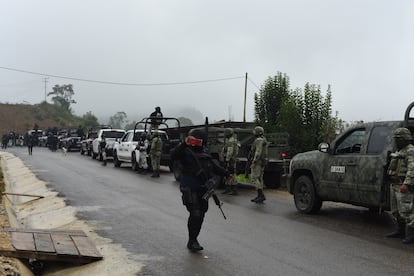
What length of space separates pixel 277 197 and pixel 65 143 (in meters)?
30.4

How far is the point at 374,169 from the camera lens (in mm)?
8219

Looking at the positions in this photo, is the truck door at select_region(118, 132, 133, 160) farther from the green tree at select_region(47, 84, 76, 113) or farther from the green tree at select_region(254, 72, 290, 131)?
the green tree at select_region(47, 84, 76, 113)

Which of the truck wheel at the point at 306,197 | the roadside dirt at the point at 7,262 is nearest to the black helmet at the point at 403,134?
the truck wheel at the point at 306,197

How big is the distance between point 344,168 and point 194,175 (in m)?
3.55

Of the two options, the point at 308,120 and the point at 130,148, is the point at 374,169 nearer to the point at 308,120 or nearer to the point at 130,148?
the point at 308,120

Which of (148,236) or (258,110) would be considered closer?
(148,236)

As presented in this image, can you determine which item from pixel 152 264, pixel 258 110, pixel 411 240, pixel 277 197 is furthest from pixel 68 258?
pixel 258 110

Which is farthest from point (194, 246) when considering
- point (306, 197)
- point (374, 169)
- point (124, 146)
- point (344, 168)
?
point (124, 146)

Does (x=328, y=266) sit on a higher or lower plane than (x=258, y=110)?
lower

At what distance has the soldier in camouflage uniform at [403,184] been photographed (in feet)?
23.7

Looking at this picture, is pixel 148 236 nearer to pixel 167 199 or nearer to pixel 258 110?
pixel 167 199

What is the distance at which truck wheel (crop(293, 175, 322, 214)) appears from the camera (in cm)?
972

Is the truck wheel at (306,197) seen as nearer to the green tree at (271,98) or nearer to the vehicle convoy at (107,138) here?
the green tree at (271,98)

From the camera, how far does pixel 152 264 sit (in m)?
6.10
